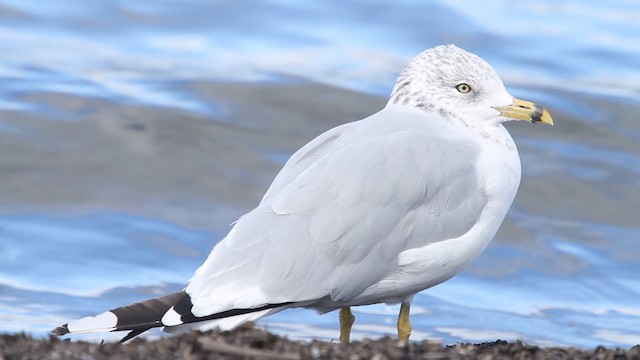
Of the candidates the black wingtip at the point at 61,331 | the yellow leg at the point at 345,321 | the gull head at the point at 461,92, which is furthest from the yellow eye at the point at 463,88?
the black wingtip at the point at 61,331

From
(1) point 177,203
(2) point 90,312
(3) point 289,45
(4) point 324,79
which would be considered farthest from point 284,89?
(2) point 90,312

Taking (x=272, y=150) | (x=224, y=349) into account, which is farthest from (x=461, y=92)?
(x=272, y=150)

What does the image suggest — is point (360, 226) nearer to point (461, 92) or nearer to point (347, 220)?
point (347, 220)

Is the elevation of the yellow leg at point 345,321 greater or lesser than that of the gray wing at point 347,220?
lesser

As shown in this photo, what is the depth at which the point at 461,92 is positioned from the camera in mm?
5863

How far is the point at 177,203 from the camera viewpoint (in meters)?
10.4

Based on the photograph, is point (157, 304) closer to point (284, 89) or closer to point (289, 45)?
point (284, 89)

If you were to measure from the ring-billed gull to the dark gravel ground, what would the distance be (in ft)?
1.44

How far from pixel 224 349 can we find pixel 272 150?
7.47m

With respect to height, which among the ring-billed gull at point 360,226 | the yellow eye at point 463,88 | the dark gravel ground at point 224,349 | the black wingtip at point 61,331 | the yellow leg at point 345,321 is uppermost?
the yellow eye at point 463,88

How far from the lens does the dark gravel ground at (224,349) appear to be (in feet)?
13.9

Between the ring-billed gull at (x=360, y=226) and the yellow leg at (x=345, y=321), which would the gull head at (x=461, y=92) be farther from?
the yellow leg at (x=345, y=321)

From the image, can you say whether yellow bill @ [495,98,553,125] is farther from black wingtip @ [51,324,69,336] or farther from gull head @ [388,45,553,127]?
black wingtip @ [51,324,69,336]

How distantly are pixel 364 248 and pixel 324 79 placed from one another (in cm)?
801
